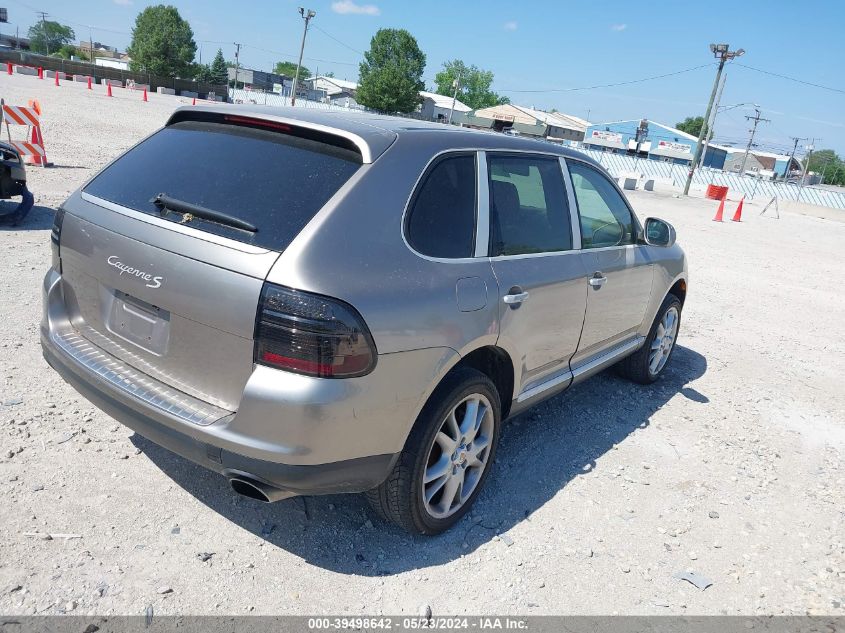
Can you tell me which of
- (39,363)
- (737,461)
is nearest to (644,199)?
(737,461)

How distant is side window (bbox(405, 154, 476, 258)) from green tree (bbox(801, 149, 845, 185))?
12314 cm

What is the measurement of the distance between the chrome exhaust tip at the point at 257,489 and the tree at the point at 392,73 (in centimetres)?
8247

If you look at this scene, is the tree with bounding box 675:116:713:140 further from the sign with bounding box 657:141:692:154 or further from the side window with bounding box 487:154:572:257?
the side window with bounding box 487:154:572:257

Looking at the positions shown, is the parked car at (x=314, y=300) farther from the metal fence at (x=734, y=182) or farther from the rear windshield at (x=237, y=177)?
the metal fence at (x=734, y=182)

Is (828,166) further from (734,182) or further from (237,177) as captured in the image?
(237,177)

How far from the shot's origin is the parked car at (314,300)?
92.7 inches

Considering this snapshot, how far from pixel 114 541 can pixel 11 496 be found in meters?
0.60

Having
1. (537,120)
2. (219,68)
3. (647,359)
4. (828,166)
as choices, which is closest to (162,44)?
(219,68)

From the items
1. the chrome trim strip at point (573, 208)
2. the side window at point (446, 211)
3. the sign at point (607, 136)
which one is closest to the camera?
the side window at point (446, 211)

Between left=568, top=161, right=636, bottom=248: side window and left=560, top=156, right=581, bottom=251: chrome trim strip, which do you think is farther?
left=568, top=161, right=636, bottom=248: side window

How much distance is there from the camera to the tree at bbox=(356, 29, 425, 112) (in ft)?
272

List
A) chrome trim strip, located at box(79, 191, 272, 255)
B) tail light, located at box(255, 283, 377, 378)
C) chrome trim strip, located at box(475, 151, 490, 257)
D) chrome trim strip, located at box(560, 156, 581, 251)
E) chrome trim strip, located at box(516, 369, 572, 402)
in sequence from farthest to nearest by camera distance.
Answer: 1. chrome trim strip, located at box(560, 156, 581, 251)
2. chrome trim strip, located at box(516, 369, 572, 402)
3. chrome trim strip, located at box(475, 151, 490, 257)
4. chrome trim strip, located at box(79, 191, 272, 255)
5. tail light, located at box(255, 283, 377, 378)

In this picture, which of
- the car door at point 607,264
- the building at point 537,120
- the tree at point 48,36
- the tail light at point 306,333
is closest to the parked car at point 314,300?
the tail light at point 306,333

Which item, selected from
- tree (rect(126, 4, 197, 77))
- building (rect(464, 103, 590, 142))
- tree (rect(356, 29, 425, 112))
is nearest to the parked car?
building (rect(464, 103, 590, 142))
